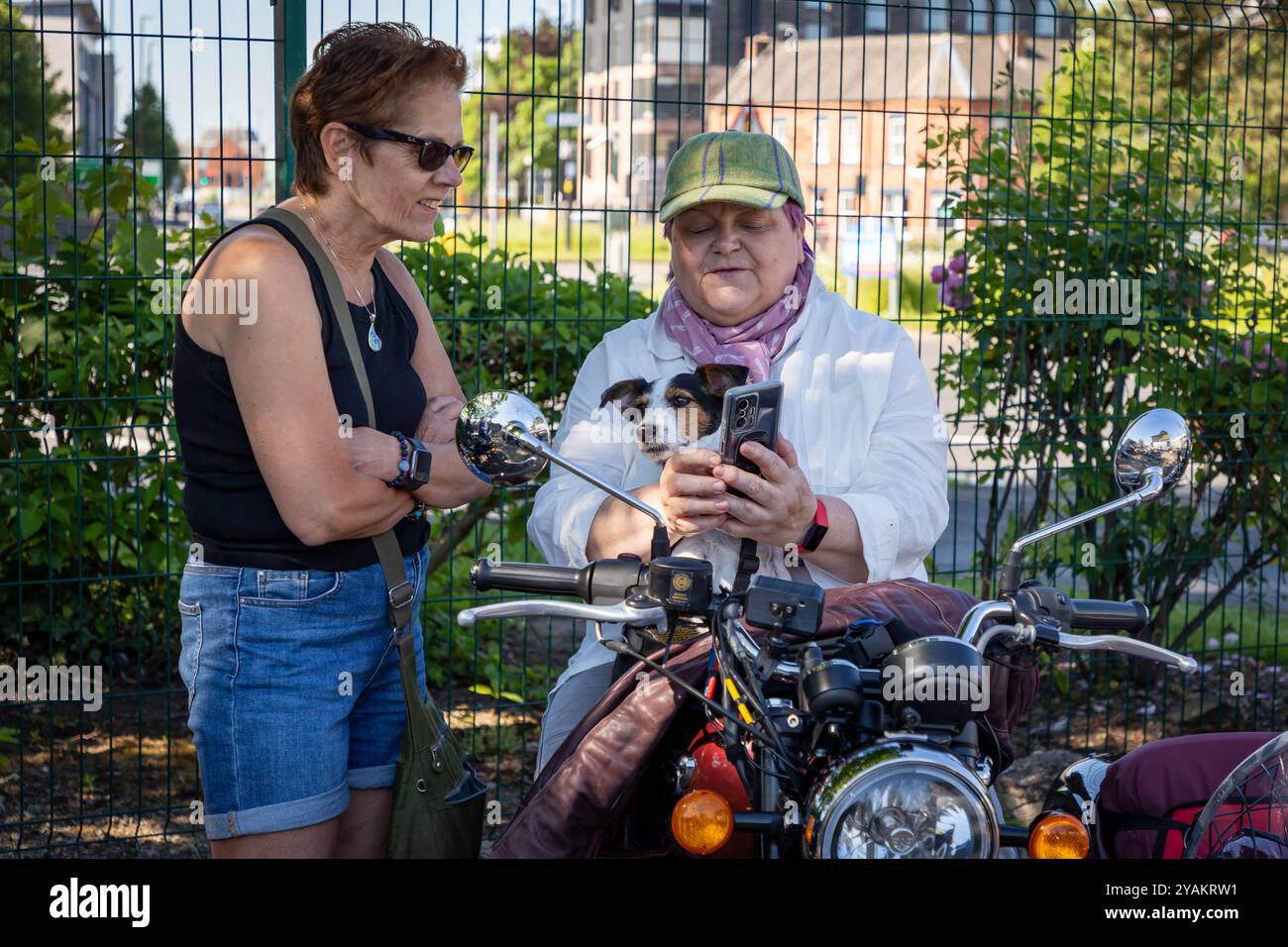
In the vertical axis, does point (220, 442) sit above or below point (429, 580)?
above

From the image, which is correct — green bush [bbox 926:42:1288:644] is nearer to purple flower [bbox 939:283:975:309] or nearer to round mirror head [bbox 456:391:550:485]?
purple flower [bbox 939:283:975:309]

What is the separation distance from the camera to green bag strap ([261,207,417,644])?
254cm

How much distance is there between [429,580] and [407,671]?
228 cm

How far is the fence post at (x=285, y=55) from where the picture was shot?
4.03 m

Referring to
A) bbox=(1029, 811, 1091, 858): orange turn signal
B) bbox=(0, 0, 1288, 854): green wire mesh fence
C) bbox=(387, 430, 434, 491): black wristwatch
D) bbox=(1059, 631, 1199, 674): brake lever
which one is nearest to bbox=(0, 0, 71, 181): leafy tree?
bbox=(0, 0, 1288, 854): green wire mesh fence

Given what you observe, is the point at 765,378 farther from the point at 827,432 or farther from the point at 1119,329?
the point at 1119,329

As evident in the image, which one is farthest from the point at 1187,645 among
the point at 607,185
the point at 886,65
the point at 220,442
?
the point at 220,442

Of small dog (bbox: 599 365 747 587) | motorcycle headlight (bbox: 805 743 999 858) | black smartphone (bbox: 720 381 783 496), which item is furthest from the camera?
small dog (bbox: 599 365 747 587)

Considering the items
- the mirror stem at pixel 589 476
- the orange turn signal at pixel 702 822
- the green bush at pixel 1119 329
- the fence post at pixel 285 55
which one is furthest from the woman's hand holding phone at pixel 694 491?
the green bush at pixel 1119 329

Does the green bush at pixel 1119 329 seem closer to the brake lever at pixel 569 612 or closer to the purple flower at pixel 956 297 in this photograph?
the purple flower at pixel 956 297

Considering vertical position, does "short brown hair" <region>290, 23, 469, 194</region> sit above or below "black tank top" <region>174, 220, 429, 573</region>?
above

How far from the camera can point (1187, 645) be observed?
227 inches

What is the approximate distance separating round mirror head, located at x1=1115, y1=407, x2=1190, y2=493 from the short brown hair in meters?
1.39

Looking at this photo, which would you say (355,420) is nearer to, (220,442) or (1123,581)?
(220,442)
